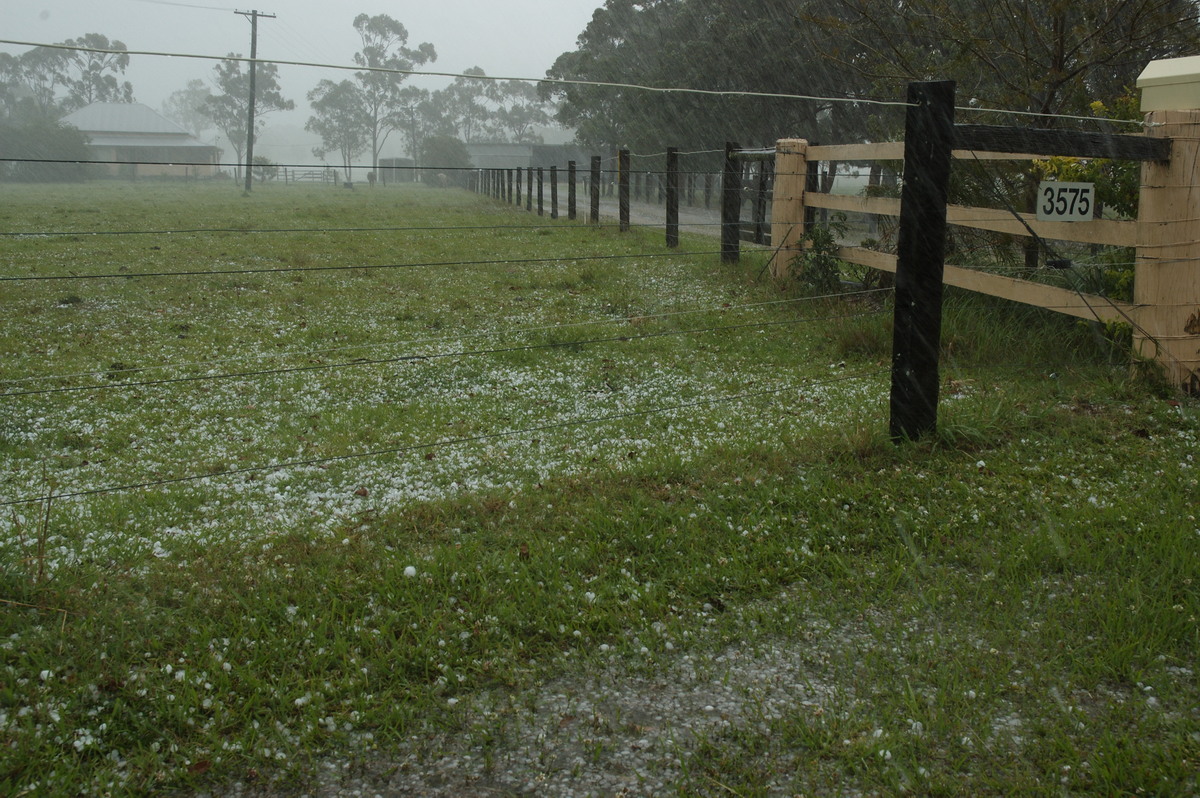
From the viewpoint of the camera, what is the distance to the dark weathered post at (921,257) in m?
4.83

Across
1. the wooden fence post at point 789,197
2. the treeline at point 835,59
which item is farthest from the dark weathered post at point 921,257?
the wooden fence post at point 789,197

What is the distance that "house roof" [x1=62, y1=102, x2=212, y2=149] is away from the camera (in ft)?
324

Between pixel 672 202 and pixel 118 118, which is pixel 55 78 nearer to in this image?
pixel 118 118

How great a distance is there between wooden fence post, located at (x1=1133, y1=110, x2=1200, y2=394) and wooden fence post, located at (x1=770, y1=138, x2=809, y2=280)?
442cm

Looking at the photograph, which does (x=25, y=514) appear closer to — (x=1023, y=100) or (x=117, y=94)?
(x=1023, y=100)

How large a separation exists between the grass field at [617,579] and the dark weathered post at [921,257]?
25 cm

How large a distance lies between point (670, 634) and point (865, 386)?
383cm

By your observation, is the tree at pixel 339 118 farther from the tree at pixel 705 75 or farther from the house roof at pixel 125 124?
the tree at pixel 705 75

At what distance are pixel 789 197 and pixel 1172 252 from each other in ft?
16.2

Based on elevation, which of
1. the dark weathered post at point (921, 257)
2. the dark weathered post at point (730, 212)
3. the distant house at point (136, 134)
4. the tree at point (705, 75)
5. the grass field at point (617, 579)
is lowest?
the grass field at point (617, 579)

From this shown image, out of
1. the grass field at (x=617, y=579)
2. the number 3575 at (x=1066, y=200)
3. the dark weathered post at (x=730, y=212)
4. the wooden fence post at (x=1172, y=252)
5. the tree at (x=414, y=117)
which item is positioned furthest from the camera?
the tree at (x=414, y=117)

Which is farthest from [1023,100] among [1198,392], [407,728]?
[407,728]

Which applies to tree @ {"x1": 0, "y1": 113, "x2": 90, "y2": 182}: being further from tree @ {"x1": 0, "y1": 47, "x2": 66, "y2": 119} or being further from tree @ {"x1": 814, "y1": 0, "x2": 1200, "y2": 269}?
tree @ {"x1": 814, "y1": 0, "x2": 1200, "y2": 269}

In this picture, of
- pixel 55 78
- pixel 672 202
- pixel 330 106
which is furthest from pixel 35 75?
pixel 672 202
